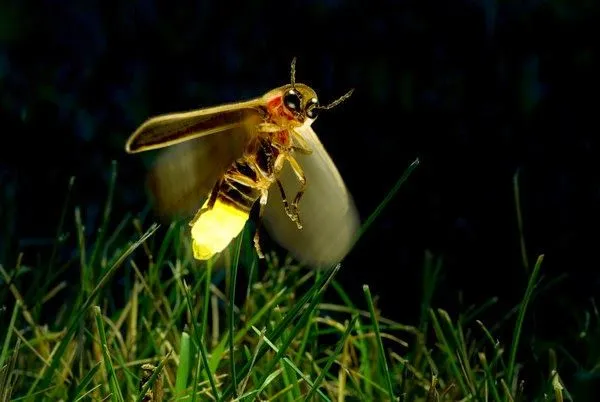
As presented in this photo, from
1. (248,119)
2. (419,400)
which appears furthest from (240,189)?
(419,400)

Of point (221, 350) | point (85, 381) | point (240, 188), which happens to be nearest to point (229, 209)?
point (240, 188)

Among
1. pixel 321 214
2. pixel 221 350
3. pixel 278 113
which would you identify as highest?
pixel 278 113

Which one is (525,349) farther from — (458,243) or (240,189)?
(240,189)

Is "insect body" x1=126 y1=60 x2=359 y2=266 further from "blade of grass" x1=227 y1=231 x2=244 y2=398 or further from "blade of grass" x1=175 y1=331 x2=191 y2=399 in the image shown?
"blade of grass" x1=175 y1=331 x2=191 y2=399

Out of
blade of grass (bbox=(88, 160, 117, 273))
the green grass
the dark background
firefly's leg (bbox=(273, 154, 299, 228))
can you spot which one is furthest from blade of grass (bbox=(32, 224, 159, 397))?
the dark background

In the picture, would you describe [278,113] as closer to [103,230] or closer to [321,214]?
[321,214]

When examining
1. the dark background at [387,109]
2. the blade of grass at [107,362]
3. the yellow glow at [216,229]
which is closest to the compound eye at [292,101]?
the yellow glow at [216,229]
